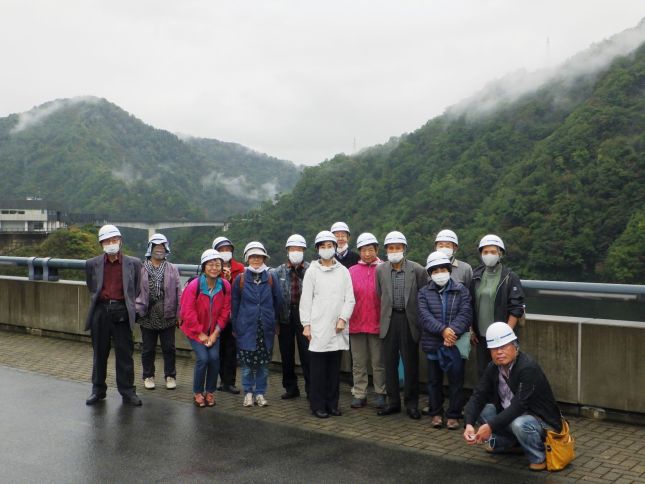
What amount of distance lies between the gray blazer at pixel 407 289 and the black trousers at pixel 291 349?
1.13 m

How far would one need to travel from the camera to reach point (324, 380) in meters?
7.57

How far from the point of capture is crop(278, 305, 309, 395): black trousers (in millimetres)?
8391

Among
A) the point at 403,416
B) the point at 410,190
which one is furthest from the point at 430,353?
the point at 410,190

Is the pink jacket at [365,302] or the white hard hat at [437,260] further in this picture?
the pink jacket at [365,302]

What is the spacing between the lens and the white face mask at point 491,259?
23.2 feet

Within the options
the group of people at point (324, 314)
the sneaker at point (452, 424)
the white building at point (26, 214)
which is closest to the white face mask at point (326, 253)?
the group of people at point (324, 314)

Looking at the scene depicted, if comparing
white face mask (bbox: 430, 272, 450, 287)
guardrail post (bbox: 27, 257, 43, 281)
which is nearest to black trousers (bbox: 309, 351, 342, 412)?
white face mask (bbox: 430, 272, 450, 287)

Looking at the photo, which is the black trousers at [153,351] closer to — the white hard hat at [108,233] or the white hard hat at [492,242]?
the white hard hat at [108,233]

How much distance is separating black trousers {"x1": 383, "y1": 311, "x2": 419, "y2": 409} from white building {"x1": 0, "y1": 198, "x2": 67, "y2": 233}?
119 meters

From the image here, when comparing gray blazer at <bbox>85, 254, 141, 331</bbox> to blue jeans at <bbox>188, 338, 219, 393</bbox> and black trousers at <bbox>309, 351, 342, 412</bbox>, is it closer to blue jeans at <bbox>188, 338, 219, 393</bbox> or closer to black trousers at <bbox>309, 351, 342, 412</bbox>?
blue jeans at <bbox>188, 338, 219, 393</bbox>

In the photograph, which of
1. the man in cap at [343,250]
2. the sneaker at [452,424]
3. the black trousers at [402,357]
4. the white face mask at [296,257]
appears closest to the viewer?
the sneaker at [452,424]

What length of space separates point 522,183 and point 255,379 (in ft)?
218

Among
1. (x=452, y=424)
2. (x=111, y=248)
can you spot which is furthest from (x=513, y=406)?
(x=111, y=248)

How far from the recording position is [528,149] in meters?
86.9
